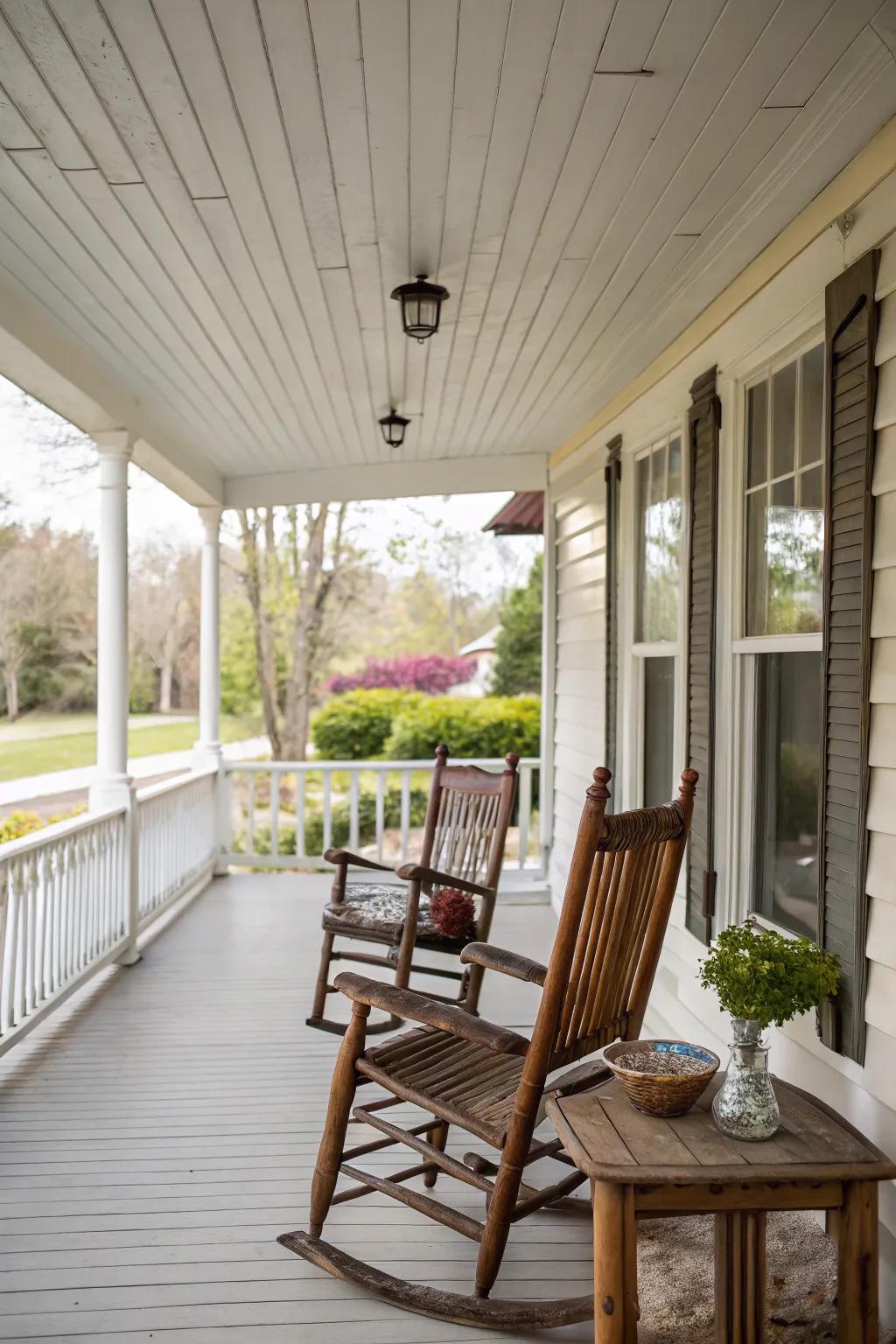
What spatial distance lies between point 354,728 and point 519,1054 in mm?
10620

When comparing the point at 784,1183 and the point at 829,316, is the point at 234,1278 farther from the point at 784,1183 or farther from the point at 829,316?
the point at 829,316

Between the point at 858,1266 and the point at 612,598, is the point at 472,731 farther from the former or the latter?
the point at 858,1266

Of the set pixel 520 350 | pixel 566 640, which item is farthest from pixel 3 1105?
pixel 566 640

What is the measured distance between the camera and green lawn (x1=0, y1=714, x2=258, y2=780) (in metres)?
12.7

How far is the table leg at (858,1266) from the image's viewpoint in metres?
1.81

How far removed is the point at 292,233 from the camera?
3041 mm

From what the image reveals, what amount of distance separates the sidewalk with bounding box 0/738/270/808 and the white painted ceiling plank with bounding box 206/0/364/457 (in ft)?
26.2

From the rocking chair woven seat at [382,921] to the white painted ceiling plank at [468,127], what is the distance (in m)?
2.20

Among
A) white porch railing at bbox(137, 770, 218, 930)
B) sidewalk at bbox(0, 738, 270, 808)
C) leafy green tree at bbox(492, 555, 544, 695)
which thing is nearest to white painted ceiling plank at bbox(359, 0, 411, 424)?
white porch railing at bbox(137, 770, 218, 930)

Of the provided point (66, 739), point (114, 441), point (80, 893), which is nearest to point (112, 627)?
point (114, 441)

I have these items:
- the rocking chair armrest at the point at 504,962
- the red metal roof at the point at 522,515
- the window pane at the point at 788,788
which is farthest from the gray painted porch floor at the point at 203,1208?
the red metal roof at the point at 522,515

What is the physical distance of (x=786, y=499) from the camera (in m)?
2.98

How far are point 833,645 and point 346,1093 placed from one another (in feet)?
5.01

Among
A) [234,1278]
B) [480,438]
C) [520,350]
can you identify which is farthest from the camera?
[480,438]
